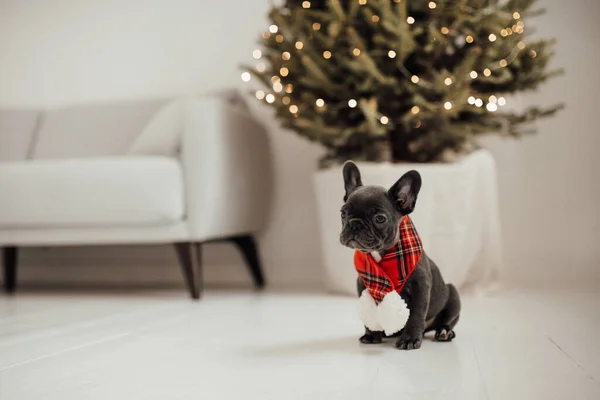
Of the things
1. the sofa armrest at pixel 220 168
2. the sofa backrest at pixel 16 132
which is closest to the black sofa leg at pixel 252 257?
the sofa armrest at pixel 220 168

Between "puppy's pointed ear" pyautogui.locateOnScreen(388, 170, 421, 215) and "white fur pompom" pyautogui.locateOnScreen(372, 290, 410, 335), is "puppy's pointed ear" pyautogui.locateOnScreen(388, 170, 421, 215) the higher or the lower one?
the higher one

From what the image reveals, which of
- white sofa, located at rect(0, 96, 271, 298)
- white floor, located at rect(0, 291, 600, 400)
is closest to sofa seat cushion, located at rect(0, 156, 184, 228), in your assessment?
white sofa, located at rect(0, 96, 271, 298)

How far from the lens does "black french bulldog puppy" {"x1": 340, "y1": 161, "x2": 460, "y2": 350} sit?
50.4 inches

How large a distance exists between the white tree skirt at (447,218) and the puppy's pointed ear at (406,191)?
79 centimetres

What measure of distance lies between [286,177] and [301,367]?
1.88 m

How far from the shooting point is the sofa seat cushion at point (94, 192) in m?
2.24

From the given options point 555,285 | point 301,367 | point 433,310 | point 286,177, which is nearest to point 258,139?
point 286,177

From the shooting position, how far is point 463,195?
2.21 m

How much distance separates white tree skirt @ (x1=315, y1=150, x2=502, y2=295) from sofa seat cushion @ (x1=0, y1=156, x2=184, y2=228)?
1.62 ft

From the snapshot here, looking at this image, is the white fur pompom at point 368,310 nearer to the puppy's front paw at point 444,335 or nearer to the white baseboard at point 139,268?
the puppy's front paw at point 444,335

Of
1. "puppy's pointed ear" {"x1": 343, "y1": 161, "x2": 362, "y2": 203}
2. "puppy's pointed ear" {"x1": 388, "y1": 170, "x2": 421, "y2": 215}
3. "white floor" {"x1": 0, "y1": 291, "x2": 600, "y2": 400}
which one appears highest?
"puppy's pointed ear" {"x1": 343, "y1": 161, "x2": 362, "y2": 203}

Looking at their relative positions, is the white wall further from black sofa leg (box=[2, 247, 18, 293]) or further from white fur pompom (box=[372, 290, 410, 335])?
white fur pompom (box=[372, 290, 410, 335])

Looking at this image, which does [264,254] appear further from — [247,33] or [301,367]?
[301,367]

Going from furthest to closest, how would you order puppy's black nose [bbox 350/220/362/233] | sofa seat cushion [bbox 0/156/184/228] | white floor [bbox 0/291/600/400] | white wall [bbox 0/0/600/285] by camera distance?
white wall [bbox 0/0/600/285]
sofa seat cushion [bbox 0/156/184/228]
puppy's black nose [bbox 350/220/362/233]
white floor [bbox 0/291/600/400]
